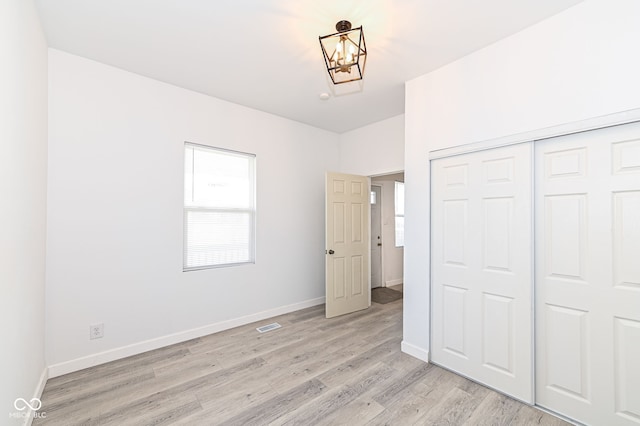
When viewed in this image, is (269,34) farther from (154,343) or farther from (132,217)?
(154,343)

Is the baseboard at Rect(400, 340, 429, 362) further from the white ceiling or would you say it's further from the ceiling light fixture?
the white ceiling

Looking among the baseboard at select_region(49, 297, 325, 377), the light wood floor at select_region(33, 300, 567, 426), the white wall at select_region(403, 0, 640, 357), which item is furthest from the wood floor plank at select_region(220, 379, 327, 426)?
the baseboard at select_region(49, 297, 325, 377)

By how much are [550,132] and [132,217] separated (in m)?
3.72

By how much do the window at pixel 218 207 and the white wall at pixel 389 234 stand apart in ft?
9.47

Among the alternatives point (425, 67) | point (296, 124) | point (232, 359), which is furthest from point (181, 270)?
point (425, 67)

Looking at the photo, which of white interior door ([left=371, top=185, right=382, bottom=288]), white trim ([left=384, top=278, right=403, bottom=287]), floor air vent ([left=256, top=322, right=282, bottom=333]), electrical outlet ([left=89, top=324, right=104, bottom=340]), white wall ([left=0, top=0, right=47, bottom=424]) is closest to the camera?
white wall ([left=0, top=0, right=47, bottom=424])

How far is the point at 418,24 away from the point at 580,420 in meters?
3.02

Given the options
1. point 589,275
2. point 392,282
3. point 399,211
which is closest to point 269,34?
point 589,275

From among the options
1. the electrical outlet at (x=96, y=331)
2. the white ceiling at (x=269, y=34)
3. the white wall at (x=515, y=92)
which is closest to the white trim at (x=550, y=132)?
the white wall at (x=515, y=92)

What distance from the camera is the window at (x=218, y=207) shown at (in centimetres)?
317

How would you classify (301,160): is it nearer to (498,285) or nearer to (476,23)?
(476,23)

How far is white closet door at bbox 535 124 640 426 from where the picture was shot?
1.65 metres

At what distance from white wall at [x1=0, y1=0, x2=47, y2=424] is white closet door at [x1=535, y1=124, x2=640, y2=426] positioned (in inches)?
130

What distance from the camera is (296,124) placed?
4125 mm
